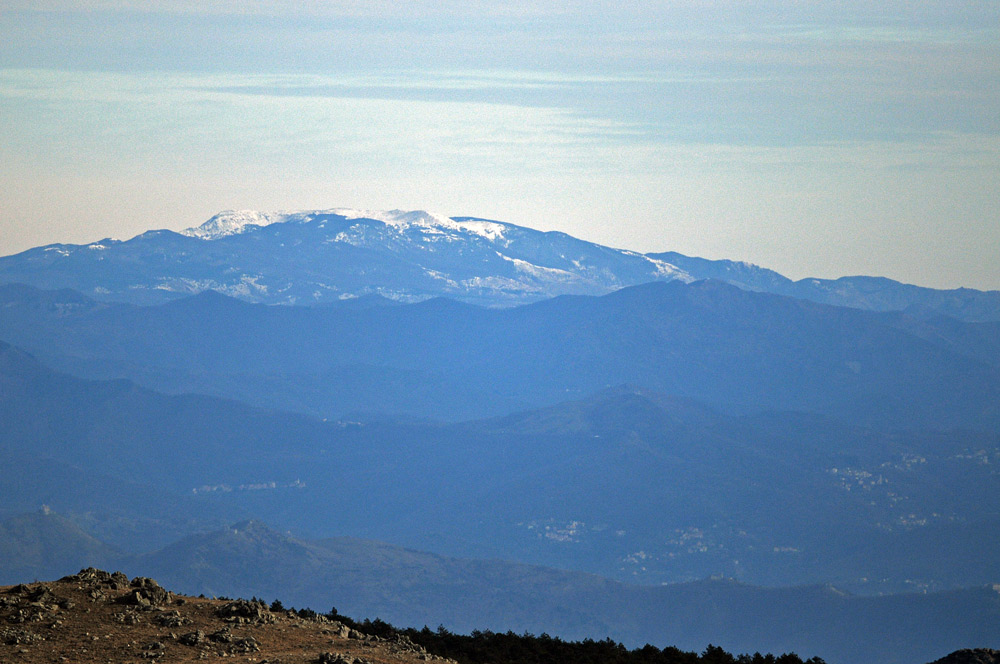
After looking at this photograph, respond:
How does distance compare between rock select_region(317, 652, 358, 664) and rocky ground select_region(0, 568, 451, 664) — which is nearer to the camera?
rock select_region(317, 652, 358, 664)

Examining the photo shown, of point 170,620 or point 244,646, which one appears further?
point 170,620

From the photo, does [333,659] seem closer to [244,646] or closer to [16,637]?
[244,646]

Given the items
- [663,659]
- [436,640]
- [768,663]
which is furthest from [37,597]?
[768,663]

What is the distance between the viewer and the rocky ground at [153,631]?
31.4m

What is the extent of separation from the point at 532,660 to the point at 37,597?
68.4 feet

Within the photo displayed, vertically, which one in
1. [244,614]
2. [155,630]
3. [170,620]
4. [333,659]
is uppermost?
[244,614]

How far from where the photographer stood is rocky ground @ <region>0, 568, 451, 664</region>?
31359mm

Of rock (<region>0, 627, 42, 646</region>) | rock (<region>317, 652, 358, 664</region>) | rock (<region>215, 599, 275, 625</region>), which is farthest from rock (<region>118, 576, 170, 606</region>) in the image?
rock (<region>317, 652, 358, 664</region>)

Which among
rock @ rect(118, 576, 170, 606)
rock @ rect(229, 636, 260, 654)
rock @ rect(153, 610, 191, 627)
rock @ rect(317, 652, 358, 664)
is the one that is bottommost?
rock @ rect(317, 652, 358, 664)

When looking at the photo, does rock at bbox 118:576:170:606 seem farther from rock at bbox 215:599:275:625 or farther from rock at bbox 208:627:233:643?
rock at bbox 208:627:233:643

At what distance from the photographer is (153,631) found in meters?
33.3

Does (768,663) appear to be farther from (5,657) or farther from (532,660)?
(5,657)

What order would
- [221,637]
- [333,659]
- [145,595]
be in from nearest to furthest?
[333,659], [221,637], [145,595]

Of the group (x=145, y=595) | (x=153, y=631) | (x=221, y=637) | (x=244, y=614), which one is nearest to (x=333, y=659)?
(x=221, y=637)
